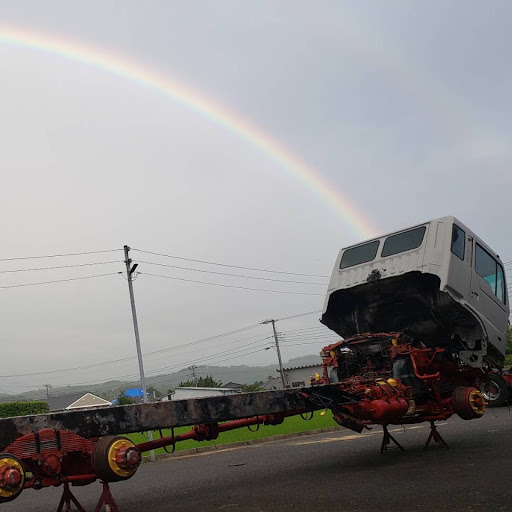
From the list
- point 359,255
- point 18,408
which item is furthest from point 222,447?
point 18,408

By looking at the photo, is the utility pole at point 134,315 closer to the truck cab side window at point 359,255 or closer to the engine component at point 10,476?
the truck cab side window at point 359,255

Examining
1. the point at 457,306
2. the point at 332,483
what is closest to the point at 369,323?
the point at 457,306

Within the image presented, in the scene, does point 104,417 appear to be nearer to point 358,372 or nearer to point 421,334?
point 358,372

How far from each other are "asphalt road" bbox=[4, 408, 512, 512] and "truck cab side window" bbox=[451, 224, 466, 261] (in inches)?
111

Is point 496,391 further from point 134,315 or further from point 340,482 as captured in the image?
point 134,315

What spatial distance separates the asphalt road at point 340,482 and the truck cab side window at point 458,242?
9.29 feet

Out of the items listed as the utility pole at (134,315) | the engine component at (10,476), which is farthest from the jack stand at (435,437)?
the utility pole at (134,315)

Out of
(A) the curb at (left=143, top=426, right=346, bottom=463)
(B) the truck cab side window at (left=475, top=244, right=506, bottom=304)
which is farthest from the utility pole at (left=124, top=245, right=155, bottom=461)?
(B) the truck cab side window at (left=475, top=244, right=506, bottom=304)

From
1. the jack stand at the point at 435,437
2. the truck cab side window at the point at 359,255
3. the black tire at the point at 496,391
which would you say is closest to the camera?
the jack stand at the point at 435,437

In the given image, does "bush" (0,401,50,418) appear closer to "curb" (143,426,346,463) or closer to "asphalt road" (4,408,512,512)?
"curb" (143,426,346,463)

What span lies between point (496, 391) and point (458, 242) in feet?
13.3

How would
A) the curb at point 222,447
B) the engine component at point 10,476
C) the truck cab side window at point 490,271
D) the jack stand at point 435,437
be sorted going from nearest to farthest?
the engine component at point 10,476
the jack stand at point 435,437
the truck cab side window at point 490,271
the curb at point 222,447

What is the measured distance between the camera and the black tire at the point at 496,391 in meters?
10.3

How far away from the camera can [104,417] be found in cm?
464
